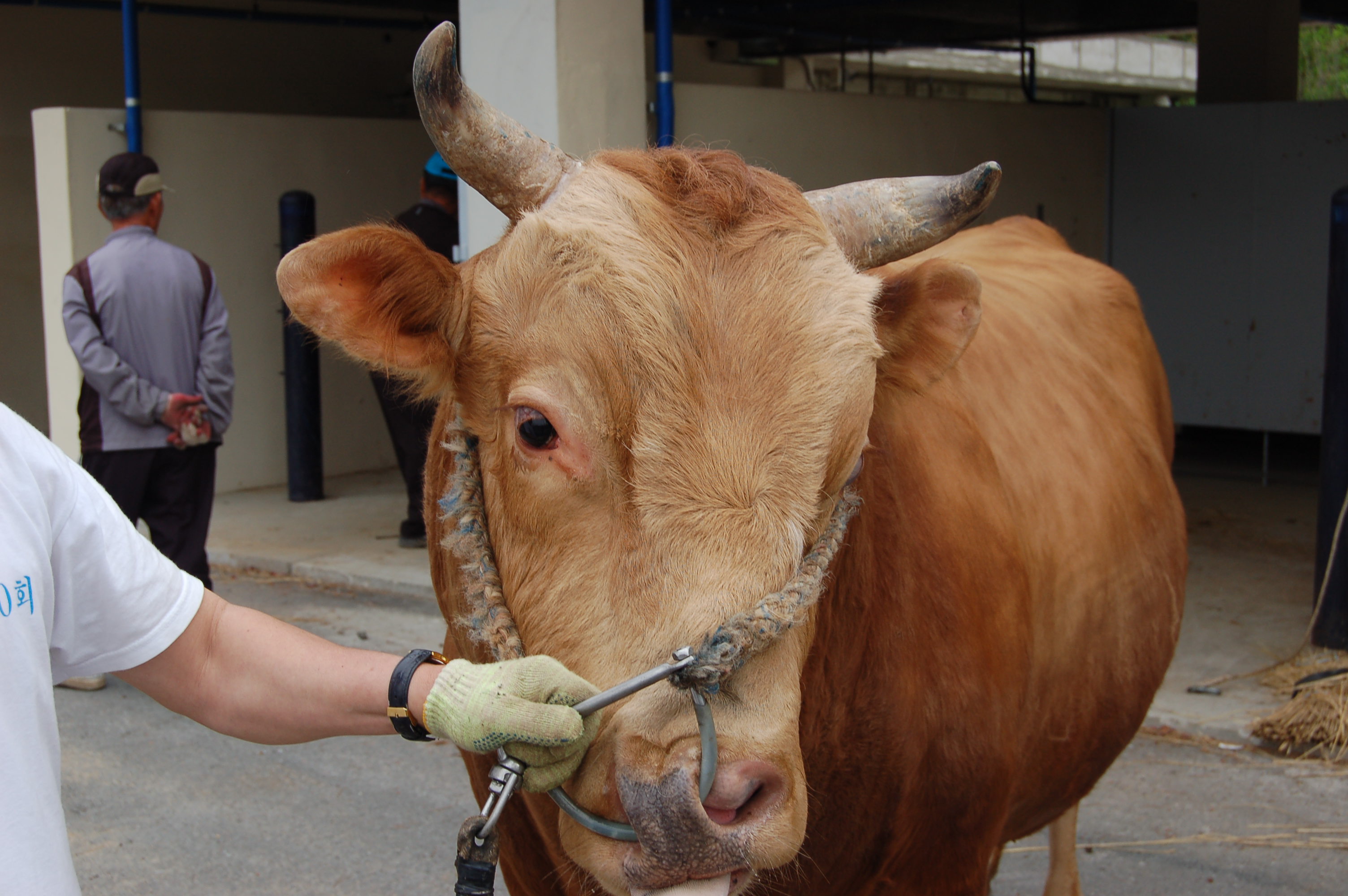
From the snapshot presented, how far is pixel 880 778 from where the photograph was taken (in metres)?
2.39

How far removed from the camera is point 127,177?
5.73 metres

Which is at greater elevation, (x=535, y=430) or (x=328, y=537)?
(x=535, y=430)

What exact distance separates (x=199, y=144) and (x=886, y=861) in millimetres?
8441

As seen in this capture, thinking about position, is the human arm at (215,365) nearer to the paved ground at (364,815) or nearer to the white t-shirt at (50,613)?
the paved ground at (364,815)

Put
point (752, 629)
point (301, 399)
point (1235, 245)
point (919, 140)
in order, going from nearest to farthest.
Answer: point (752, 629) < point (919, 140) < point (301, 399) < point (1235, 245)

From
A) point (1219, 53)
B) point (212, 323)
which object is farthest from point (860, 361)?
point (1219, 53)

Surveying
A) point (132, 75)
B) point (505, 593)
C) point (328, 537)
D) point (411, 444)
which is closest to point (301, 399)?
point (328, 537)

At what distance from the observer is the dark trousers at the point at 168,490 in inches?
223

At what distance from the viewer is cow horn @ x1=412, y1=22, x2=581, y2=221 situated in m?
2.07

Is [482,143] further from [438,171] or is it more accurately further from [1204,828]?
[438,171]

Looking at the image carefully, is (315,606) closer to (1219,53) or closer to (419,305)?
(419,305)

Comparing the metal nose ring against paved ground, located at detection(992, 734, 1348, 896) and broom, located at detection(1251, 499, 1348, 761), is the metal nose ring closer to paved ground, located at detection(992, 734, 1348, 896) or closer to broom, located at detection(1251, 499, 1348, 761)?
paved ground, located at detection(992, 734, 1348, 896)

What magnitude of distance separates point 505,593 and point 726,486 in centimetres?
49

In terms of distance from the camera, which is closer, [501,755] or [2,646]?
[2,646]
